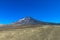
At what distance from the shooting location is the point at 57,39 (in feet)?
117

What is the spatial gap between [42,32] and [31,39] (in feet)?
19.4

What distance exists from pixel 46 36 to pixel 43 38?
1.77m

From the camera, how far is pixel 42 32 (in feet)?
141

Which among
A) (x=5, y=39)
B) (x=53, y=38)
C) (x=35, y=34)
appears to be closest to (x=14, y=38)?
(x=5, y=39)

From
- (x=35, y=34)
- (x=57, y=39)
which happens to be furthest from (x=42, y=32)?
(x=57, y=39)

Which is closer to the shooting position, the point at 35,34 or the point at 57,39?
the point at 57,39

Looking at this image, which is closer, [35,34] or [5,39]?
[5,39]

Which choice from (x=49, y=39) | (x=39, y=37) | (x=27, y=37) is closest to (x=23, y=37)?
(x=27, y=37)

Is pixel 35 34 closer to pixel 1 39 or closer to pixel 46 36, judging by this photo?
pixel 46 36

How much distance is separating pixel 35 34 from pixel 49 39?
5818mm

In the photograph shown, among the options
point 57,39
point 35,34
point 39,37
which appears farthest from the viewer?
point 35,34

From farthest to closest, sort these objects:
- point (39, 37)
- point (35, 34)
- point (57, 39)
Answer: point (35, 34)
point (39, 37)
point (57, 39)

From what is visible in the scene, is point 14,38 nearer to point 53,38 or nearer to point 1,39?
point 1,39

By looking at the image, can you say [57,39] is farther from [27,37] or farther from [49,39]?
[27,37]
